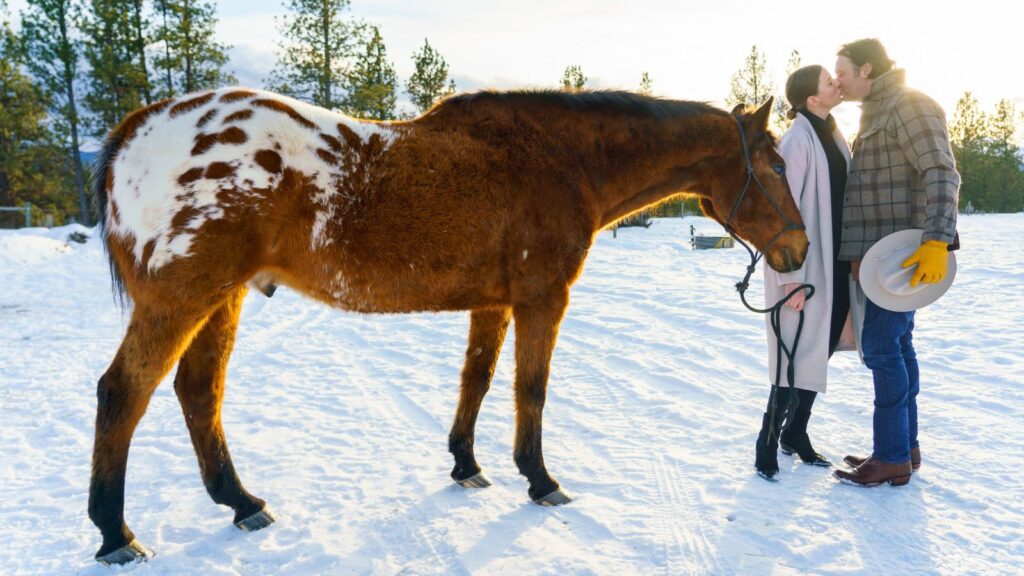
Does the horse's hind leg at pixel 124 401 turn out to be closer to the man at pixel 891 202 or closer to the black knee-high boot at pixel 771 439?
the black knee-high boot at pixel 771 439

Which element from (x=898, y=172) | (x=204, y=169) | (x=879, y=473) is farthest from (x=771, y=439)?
(x=204, y=169)

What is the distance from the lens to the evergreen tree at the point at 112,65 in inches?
1051

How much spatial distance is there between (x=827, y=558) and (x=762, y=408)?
6.63 feet

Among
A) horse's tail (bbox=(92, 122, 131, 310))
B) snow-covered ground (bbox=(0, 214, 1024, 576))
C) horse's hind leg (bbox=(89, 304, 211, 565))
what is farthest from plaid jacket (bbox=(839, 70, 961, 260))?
horse's tail (bbox=(92, 122, 131, 310))

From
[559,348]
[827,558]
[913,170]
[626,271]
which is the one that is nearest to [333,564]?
[827,558]

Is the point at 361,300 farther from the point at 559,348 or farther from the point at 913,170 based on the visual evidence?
the point at 559,348

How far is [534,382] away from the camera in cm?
338

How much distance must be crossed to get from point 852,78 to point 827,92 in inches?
5.7

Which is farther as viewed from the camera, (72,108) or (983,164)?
(983,164)

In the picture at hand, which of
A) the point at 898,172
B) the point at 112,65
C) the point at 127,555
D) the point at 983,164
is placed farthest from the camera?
the point at 983,164

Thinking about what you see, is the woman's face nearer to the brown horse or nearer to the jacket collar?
the jacket collar

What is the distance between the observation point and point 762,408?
4.64 metres

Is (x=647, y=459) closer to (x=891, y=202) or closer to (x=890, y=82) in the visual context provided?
(x=891, y=202)

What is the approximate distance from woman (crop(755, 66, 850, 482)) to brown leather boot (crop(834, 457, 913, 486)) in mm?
298
